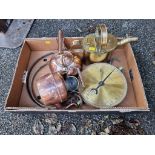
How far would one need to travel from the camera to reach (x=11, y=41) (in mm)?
1630

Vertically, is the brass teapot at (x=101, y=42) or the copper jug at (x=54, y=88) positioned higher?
the brass teapot at (x=101, y=42)

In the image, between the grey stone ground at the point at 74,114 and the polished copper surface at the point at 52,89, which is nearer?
the polished copper surface at the point at 52,89

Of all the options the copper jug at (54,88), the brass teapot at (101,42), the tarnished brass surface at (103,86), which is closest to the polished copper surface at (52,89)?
the copper jug at (54,88)

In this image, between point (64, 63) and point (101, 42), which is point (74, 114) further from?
point (101, 42)

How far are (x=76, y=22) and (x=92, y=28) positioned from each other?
0.45 ft

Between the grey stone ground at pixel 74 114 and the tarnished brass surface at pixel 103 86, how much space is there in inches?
4.2

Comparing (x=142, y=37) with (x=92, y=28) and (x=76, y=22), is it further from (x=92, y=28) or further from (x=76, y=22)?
(x=76, y=22)

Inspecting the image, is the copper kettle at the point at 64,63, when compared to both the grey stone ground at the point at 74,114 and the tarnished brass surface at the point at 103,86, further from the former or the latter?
the grey stone ground at the point at 74,114

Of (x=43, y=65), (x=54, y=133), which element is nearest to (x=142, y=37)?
(x=43, y=65)

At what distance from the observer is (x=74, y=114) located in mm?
1289

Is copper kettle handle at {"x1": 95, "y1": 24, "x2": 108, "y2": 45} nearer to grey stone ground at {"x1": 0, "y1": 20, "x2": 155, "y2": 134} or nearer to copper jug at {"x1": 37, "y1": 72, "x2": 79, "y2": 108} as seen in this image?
copper jug at {"x1": 37, "y1": 72, "x2": 79, "y2": 108}

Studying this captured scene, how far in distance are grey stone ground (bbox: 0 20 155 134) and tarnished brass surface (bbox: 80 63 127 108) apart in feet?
0.35

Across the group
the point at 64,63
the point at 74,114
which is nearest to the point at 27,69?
the point at 64,63

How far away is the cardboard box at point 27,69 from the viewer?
1.14 metres
